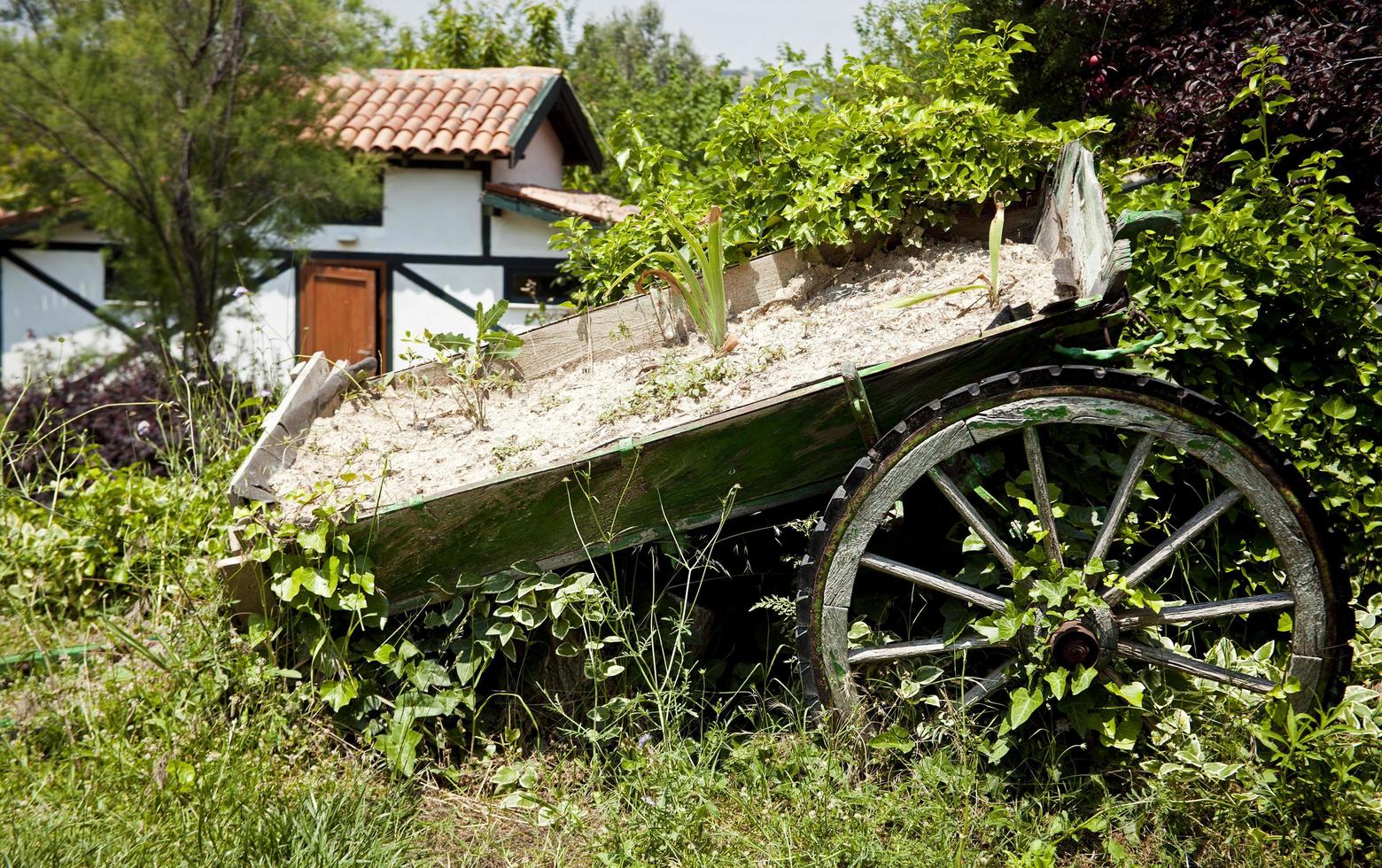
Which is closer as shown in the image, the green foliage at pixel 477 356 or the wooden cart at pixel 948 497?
the wooden cart at pixel 948 497

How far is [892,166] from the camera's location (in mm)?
3381

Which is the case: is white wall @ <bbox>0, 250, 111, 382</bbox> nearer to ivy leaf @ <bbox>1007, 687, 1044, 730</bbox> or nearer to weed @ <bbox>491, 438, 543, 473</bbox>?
weed @ <bbox>491, 438, 543, 473</bbox>

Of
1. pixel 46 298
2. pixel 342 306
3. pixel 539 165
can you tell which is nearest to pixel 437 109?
pixel 539 165

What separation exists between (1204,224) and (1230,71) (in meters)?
1.32

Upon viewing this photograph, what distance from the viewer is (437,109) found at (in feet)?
41.6

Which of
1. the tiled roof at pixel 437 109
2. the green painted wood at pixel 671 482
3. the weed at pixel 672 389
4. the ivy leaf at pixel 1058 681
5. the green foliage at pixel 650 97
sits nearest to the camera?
the ivy leaf at pixel 1058 681

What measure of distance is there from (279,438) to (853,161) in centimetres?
203

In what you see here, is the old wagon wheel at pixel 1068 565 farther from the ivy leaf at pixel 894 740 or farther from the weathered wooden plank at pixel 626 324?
the weathered wooden plank at pixel 626 324

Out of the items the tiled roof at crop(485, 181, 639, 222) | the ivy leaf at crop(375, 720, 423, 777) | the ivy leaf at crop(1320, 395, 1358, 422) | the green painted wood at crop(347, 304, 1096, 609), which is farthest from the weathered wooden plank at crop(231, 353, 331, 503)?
the tiled roof at crop(485, 181, 639, 222)

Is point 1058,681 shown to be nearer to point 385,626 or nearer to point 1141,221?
point 1141,221

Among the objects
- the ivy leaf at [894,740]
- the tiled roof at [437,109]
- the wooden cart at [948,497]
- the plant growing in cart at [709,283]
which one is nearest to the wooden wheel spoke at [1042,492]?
the wooden cart at [948,497]

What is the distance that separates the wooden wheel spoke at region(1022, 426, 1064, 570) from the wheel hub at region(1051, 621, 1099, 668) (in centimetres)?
14

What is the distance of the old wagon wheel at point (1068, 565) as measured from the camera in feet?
7.23

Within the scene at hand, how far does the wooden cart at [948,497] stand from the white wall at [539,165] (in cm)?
1068
